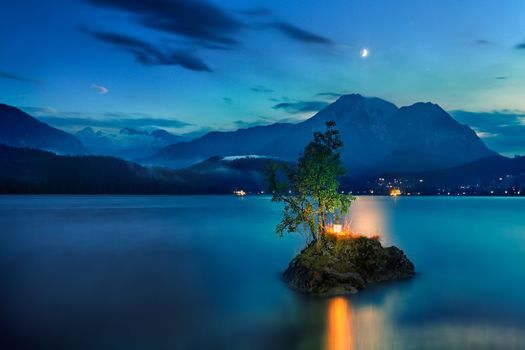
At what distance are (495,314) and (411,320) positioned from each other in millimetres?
4390

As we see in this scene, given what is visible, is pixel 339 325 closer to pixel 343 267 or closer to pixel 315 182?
pixel 343 267

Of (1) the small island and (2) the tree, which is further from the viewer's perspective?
(2) the tree

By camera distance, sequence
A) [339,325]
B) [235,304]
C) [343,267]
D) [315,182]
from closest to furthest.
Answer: [339,325] → [235,304] → [343,267] → [315,182]

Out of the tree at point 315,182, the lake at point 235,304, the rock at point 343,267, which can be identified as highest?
the tree at point 315,182

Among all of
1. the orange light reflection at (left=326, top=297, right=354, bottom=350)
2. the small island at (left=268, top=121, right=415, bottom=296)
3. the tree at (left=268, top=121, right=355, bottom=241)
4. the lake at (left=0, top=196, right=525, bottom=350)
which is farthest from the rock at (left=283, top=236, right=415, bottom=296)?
the tree at (left=268, top=121, right=355, bottom=241)

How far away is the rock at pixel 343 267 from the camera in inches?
1024

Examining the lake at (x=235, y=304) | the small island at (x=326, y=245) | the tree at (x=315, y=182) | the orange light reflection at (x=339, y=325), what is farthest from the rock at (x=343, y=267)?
the tree at (x=315, y=182)

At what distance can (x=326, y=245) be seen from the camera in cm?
2894

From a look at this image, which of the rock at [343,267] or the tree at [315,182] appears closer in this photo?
the rock at [343,267]

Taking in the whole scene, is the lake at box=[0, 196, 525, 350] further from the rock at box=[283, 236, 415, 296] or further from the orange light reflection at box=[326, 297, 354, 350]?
the rock at box=[283, 236, 415, 296]

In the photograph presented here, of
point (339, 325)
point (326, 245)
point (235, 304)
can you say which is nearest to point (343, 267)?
point (326, 245)

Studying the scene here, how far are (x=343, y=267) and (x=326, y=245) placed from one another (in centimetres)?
196

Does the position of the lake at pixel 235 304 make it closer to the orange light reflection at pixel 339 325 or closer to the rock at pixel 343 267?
the orange light reflection at pixel 339 325

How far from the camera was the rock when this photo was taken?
26.0 m
